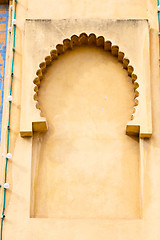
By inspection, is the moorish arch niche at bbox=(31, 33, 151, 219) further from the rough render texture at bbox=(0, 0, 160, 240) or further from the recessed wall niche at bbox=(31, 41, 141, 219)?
the rough render texture at bbox=(0, 0, 160, 240)

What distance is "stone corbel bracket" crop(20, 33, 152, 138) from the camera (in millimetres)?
6375

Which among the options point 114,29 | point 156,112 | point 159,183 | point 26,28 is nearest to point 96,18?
point 114,29

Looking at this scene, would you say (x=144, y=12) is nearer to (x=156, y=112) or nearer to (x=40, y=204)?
(x=156, y=112)

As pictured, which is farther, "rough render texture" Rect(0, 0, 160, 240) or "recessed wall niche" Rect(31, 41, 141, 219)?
→ "recessed wall niche" Rect(31, 41, 141, 219)

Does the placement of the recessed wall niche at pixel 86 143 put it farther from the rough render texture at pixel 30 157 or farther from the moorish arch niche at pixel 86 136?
the rough render texture at pixel 30 157

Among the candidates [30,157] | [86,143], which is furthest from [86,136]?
[30,157]

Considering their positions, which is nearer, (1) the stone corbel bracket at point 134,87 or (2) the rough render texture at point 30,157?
(2) the rough render texture at point 30,157

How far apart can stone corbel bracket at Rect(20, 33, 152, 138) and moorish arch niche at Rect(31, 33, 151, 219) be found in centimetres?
1

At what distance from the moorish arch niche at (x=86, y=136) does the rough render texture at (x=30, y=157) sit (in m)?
0.14

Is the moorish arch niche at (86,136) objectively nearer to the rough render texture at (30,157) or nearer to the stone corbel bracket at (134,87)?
the stone corbel bracket at (134,87)

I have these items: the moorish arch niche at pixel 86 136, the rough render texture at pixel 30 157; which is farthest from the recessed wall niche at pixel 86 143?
the rough render texture at pixel 30 157

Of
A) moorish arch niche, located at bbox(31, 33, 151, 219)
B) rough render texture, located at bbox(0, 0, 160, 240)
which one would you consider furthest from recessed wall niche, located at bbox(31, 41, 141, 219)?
rough render texture, located at bbox(0, 0, 160, 240)

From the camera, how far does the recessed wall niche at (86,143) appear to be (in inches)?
248

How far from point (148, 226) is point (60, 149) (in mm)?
1236
